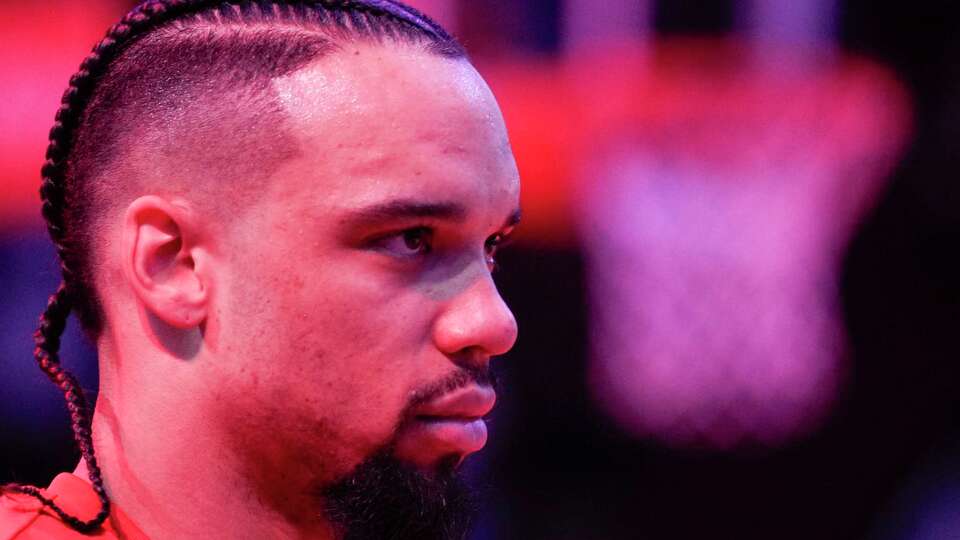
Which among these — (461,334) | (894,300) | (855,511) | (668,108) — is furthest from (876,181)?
(461,334)

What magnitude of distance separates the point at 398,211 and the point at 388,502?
478 millimetres

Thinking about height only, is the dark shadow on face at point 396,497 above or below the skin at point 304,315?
below

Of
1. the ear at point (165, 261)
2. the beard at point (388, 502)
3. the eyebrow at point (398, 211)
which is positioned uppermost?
the eyebrow at point (398, 211)

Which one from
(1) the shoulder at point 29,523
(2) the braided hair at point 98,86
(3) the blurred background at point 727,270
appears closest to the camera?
(1) the shoulder at point 29,523

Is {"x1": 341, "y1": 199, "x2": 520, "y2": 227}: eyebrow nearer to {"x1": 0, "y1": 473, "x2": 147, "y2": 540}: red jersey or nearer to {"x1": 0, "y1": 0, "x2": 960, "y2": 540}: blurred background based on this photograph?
{"x1": 0, "y1": 473, "x2": 147, "y2": 540}: red jersey

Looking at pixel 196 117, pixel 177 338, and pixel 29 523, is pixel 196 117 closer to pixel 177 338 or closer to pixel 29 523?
pixel 177 338

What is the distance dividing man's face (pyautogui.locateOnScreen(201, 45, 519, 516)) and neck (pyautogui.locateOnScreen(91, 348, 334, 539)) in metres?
0.03

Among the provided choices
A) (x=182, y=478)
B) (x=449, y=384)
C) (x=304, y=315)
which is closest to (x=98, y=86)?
(x=304, y=315)

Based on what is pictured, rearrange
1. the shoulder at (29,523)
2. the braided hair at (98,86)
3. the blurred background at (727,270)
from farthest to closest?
the blurred background at (727,270) < the braided hair at (98,86) < the shoulder at (29,523)

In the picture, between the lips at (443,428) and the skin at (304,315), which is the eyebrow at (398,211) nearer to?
the skin at (304,315)

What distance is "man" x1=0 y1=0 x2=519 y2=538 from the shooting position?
1.92 metres

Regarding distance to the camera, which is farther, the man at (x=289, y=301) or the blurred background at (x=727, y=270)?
the blurred background at (x=727, y=270)

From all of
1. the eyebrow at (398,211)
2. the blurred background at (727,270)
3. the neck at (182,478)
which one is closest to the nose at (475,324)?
the eyebrow at (398,211)

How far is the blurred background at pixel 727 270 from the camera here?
513cm
